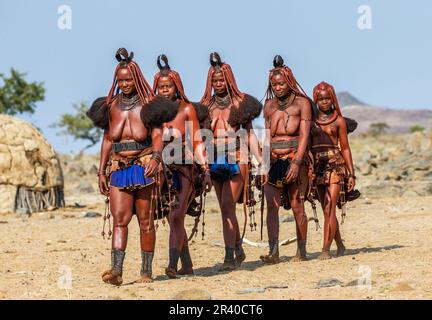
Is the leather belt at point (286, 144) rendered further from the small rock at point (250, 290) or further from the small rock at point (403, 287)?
the small rock at point (403, 287)

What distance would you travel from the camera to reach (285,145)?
36.9ft

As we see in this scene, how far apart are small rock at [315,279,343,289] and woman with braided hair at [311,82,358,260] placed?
2.64m

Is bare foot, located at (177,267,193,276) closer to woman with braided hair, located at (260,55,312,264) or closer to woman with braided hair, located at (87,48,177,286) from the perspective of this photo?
woman with braided hair, located at (87,48,177,286)

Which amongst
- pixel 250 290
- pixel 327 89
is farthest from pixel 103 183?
pixel 327 89

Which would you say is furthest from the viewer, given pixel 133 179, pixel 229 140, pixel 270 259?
pixel 270 259

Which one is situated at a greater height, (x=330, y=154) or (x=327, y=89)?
(x=327, y=89)

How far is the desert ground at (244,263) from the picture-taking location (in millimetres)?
8805

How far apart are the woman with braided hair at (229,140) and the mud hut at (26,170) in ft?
32.6

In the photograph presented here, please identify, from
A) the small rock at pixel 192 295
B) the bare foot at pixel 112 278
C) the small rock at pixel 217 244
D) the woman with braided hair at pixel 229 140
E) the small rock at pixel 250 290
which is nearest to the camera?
the small rock at pixel 192 295

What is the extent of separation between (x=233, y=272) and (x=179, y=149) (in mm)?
1532

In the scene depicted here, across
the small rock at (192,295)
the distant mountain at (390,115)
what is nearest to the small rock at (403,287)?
the small rock at (192,295)

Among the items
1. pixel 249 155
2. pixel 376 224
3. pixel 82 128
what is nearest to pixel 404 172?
pixel 376 224

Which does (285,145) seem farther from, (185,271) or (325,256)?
(185,271)

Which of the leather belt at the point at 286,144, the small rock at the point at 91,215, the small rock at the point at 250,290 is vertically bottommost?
the small rock at the point at 91,215
